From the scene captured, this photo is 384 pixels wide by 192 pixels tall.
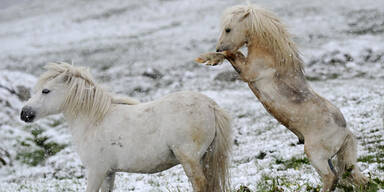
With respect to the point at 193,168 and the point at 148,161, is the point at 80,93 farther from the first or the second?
the point at 193,168

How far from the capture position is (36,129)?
11633 millimetres

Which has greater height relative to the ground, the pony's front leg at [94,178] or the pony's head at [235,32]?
the pony's head at [235,32]

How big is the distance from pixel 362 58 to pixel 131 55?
1333 cm

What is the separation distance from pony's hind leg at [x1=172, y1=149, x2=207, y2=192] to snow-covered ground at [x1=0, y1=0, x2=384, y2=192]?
1531mm

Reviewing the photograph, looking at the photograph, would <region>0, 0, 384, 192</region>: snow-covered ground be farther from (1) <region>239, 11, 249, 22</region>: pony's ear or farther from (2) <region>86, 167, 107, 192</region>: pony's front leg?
(2) <region>86, 167, 107, 192</region>: pony's front leg

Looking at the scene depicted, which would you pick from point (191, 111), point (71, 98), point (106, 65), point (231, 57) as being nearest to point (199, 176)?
point (191, 111)

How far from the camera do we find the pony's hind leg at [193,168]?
434cm

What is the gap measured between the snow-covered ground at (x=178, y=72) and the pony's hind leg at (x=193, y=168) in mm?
1531

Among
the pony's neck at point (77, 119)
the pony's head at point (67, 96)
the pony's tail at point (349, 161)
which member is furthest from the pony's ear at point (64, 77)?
the pony's tail at point (349, 161)

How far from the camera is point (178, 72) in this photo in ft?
63.1

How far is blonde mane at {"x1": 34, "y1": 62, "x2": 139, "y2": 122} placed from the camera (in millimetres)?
4914

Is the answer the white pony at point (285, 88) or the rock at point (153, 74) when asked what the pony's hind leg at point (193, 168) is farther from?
the rock at point (153, 74)

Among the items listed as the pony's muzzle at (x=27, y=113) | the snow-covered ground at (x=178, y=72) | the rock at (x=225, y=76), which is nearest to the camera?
the pony's muzzle at (x=27, y=113)

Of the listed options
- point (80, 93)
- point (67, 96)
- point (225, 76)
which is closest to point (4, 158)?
point (67, 96)
